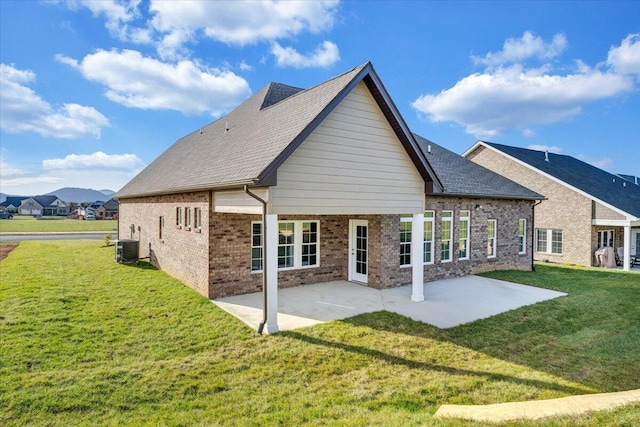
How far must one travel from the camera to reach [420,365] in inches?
235

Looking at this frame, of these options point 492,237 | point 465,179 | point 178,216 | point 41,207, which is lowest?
point 492,237

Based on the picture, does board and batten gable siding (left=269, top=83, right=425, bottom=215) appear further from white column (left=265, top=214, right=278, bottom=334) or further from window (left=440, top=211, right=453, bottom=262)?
window (left=440, top=211, right=453, bottom=262)

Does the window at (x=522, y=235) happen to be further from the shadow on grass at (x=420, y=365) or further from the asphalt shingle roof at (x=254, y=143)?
the shadow on grass at (x=420, y=365)

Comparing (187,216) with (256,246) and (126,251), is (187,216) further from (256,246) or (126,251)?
(126,251)

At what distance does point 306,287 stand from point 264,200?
4.78 m

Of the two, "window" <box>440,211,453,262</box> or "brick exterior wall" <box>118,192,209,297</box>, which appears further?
"window" <box>440,211,453,262</box>

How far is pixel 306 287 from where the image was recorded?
1133 centimetres

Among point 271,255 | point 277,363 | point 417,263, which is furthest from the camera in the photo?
point 417,263

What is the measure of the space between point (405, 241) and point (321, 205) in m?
4.98

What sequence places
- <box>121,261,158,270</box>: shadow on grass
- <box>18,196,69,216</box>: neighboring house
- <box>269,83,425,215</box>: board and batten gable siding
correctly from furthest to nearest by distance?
<box>18,196,69,216</box>: neighboring house
<box>121,261,158,270</box>: shadow on grass
<box>269,83,425,215</box>: board and batten gable siding

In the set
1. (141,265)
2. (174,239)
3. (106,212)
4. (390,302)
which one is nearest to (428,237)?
(390,302)

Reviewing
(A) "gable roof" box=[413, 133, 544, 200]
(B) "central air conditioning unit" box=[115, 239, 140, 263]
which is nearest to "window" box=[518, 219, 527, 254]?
(A) "gable roof" box=[413, 133, 544, 200]

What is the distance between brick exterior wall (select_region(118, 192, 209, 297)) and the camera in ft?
32.8

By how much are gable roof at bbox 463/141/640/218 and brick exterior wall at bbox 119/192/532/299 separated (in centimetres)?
577
